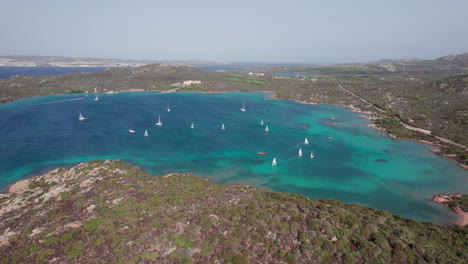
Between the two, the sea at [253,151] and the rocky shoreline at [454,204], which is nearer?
the rocky shoreline at [454,204]

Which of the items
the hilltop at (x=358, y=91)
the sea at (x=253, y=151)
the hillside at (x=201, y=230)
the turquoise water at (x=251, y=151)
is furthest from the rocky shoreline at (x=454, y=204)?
the hilltop at (x=358, y=91)

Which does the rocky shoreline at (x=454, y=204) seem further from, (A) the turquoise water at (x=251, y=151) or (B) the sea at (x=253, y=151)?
(A) the turquoise water at (x=251, y=151)

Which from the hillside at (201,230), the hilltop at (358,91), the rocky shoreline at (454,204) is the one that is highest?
the hilltop at (358,91)

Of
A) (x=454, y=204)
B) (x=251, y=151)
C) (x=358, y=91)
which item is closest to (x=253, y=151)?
(x=251, y=151)

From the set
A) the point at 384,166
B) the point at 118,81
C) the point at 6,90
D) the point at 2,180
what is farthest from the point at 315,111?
the point at 6,90

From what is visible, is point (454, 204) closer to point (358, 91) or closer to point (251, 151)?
point (251, 151)

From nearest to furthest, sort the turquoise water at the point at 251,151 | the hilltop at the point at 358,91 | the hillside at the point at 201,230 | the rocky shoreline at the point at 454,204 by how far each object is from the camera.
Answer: the hillside at the point at 201,230, the rocky shoreline at the point at 454,204, the turquoise water at the point at 251,151, the hilltop at the point at 358,91

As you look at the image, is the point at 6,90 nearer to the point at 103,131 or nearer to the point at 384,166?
the point at 103,131
